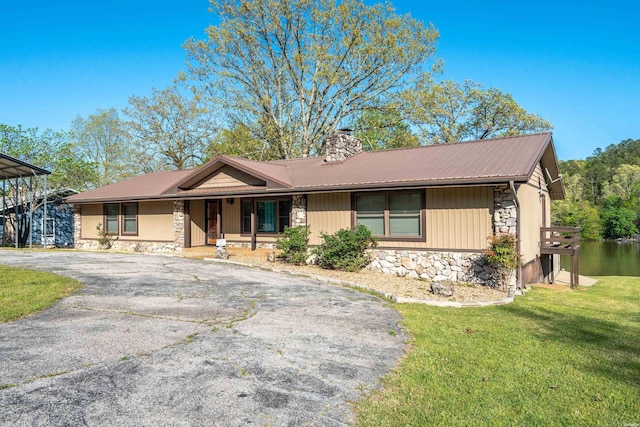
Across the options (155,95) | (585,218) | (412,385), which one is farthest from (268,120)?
(585,218)

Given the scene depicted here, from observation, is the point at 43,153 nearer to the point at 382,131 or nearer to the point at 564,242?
the point at 382,131

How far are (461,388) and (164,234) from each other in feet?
49.8

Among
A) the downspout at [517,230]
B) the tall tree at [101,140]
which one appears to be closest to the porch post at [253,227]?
the downspout at [517,230]

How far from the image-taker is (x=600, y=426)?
3.16 metres

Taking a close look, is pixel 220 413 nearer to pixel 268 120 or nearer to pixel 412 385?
pixel 412 385

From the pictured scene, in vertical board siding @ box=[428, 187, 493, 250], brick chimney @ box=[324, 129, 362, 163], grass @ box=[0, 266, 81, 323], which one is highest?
brick chimney @ box=[324, 129, 362, 163]

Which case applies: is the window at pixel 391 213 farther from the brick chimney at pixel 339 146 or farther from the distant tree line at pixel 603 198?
the distant tree line at pixel 603 198

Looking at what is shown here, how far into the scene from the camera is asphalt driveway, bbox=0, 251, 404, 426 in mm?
3166

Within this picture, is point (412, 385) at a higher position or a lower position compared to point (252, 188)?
lower

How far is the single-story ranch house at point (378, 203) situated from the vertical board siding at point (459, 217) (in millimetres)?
26

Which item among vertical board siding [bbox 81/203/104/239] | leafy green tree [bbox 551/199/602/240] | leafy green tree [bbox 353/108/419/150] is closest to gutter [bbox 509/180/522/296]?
vertical board siding [bbox 81/203/104/239]

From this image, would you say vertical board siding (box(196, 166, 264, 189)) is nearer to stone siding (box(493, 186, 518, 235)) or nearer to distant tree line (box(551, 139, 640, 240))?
stone siding (box(493, 186, 518, 235))

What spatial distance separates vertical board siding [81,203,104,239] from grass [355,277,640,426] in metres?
16.6

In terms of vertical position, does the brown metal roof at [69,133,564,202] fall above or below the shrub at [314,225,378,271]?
above
